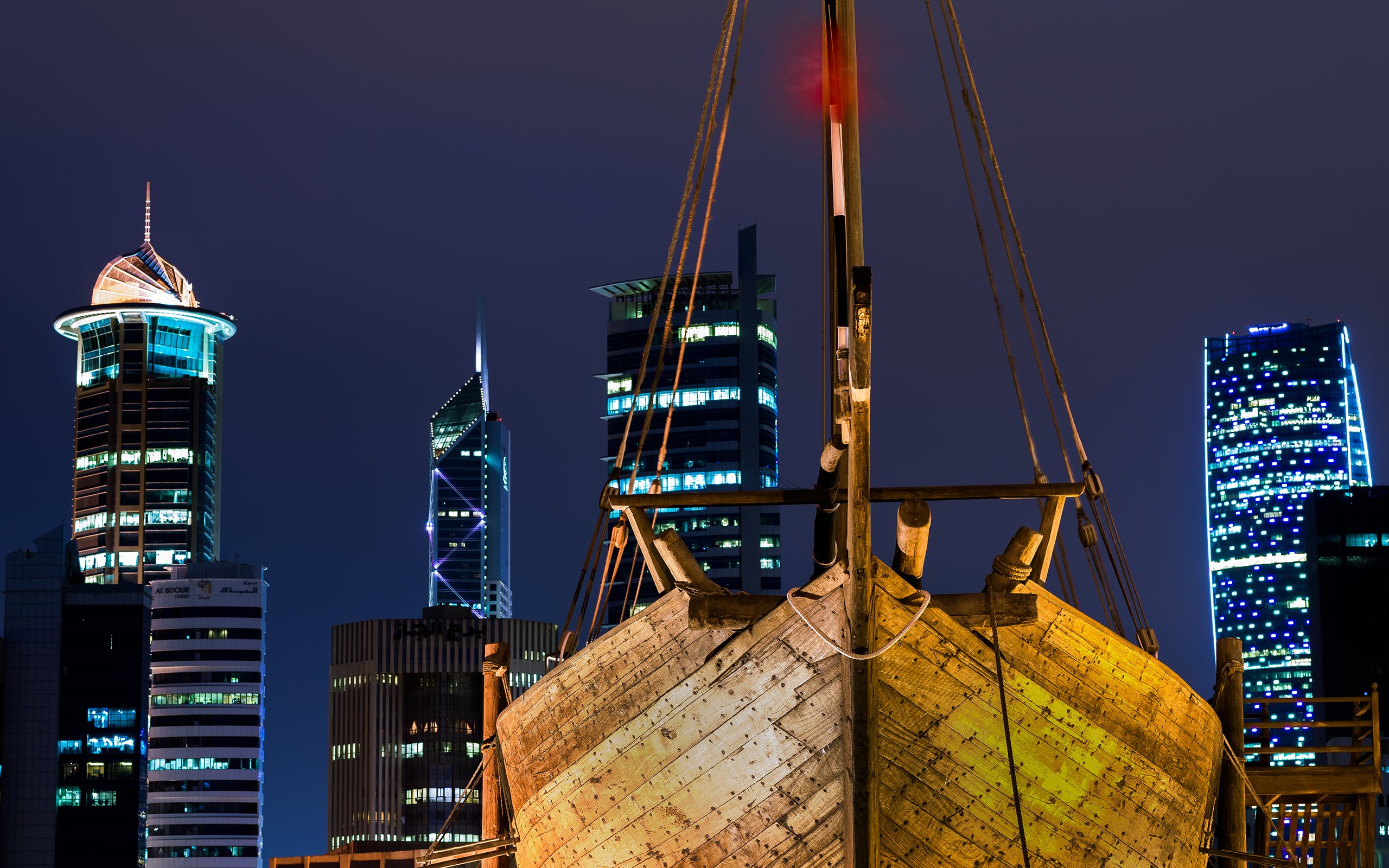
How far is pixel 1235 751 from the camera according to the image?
1221cm

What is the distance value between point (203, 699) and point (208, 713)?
1248 millimetres

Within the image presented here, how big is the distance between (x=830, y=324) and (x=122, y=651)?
4673 inches

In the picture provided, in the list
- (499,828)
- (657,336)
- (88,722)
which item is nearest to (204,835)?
(88,722)

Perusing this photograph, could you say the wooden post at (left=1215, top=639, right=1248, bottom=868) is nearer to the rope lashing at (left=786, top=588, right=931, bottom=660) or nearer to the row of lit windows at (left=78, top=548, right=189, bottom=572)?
the rope lashing at (left=786, top=588, right=931, bottom=660)

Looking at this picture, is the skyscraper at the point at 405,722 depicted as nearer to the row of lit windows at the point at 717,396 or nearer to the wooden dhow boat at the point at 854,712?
the row of lit windows at the point at 717,396

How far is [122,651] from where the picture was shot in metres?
119

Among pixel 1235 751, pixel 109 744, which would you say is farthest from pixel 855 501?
pixel 109 744

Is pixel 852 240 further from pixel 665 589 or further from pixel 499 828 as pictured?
pixel 499 828

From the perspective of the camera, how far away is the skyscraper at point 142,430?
554ft

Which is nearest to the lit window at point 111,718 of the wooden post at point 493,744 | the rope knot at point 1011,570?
the wooden post at point 493,744

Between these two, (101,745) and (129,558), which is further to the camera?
(129,558)

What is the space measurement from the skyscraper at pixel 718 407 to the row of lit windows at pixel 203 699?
29.8 meters

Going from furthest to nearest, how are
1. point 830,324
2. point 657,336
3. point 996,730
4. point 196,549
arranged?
point 196,549 → point 657,336 → point 830,324 → point 996,730

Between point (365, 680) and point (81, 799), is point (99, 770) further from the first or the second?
point (365, 680)
